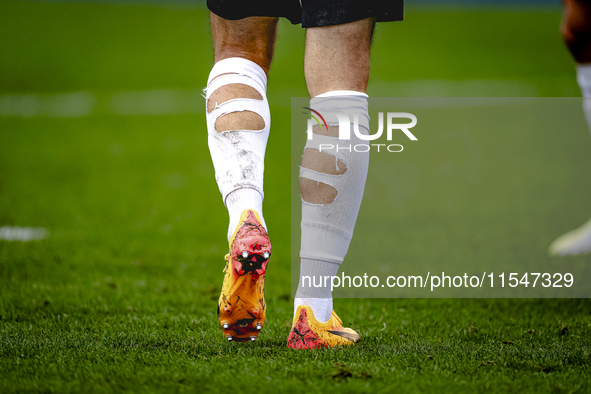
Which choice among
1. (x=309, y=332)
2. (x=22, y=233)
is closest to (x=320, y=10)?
(x=309, y=332)

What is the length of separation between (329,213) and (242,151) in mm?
301

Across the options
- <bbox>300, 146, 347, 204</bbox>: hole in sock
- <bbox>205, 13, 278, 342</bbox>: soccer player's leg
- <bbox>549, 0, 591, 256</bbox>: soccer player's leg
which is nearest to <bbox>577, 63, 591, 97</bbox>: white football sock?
<bbox>549, 0, 591, 256</bbox>: soccer player's leg

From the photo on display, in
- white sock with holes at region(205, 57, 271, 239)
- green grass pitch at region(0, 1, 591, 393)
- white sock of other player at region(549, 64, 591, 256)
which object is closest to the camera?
green grass pitch at region(0, 1, 591, 393)

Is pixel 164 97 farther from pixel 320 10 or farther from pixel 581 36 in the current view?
pixel 320 10

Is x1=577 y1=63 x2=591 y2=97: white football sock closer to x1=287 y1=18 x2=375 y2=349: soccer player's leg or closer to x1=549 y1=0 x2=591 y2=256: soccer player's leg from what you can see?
x1=549 y1=0 x2=591 y2=256: soccer player's leg

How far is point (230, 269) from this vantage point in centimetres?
168

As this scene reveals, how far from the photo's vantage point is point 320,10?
5.63ft

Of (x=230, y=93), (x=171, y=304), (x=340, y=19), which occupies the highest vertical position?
(x=340, y=19)

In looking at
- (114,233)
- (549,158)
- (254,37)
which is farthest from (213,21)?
(549,158)

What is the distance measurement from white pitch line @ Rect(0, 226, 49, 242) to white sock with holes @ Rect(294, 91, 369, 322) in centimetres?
292

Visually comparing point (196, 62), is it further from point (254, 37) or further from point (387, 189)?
point (254, 37)

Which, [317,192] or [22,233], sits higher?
[317,192]

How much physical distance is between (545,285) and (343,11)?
1861 millimetres

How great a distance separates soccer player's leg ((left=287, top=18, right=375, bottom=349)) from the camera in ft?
5.89
